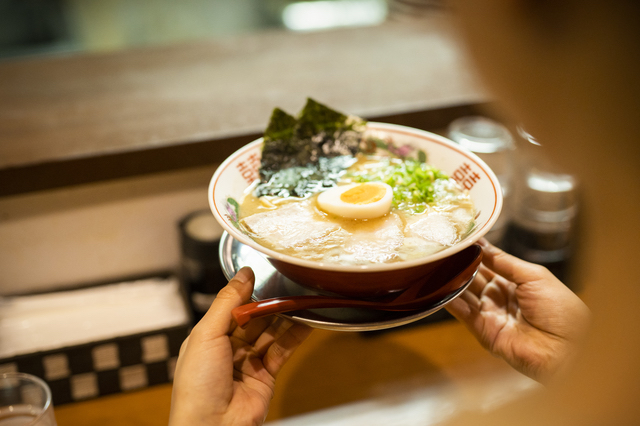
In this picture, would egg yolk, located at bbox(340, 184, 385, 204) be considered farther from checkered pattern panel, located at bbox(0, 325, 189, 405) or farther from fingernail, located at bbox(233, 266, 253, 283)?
checkered pattern panel, located at bbox(0, 325, 189, 405)

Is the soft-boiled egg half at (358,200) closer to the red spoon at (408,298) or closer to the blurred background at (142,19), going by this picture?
the red spoon at (408,298)

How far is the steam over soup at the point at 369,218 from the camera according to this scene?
95cm

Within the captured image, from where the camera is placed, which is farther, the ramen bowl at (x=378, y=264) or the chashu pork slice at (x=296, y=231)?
the chashu pork slice at (x=296, y=231)

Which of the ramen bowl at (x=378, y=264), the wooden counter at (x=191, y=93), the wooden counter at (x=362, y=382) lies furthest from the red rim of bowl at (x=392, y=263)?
the wooden counter at (x=362, y=382)

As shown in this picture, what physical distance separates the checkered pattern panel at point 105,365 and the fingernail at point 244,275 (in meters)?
0.62

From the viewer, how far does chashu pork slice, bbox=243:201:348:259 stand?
96cm

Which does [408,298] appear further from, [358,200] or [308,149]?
[308,149]

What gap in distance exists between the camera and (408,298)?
0.89 meters

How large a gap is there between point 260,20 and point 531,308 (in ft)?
11.1

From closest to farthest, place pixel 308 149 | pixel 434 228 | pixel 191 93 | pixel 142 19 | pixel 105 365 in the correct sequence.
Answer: pixel 434 228 → pixel 308 149 → pixel 105 365 → pixel 191 93 → pixel 142 19

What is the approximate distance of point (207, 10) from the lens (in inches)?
151

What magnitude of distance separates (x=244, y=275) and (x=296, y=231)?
0.49 feet

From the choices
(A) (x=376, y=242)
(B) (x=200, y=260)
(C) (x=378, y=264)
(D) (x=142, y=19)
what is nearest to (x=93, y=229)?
(B) (x=200, y=260)

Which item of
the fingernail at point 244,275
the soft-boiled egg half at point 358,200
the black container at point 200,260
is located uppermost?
the soft-boiled egg half at point 358,200
